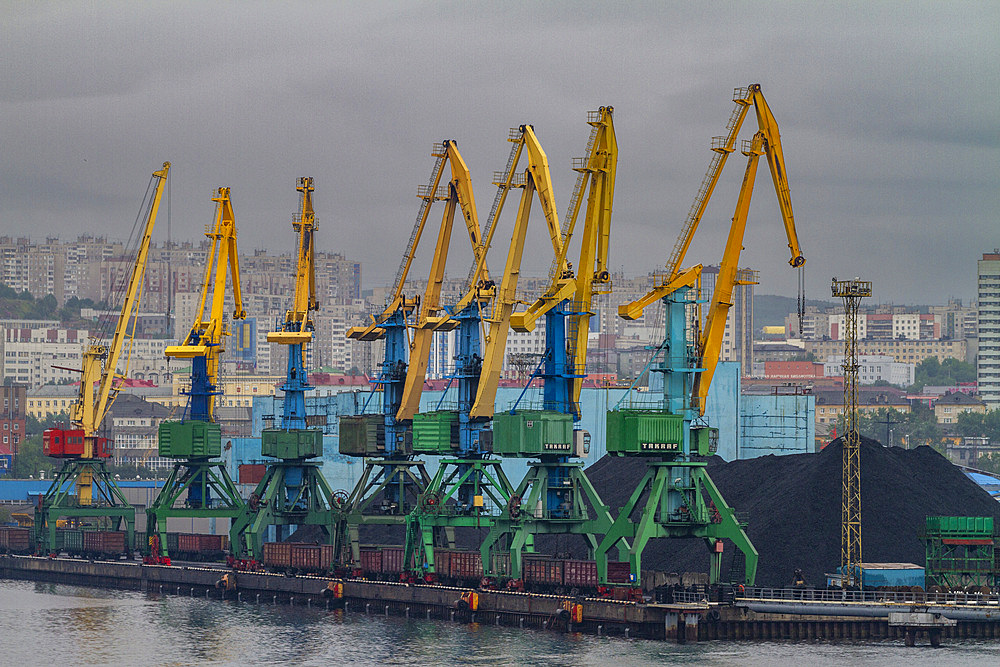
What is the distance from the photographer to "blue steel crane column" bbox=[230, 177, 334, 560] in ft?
387

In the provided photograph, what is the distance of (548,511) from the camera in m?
96.1

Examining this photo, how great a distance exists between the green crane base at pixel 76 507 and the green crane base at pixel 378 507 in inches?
1014

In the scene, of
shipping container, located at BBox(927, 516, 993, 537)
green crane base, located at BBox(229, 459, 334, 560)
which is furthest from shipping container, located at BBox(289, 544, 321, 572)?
shipping container, located at BBox(927, 516, 993, 537)

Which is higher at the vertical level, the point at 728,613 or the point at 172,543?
the point at 172,543

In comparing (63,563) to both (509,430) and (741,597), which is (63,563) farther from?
(741,597)

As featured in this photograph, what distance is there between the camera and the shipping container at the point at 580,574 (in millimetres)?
90938

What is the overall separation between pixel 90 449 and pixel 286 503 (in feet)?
83.3

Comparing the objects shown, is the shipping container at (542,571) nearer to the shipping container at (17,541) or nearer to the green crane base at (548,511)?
the green crane base at (548,511)

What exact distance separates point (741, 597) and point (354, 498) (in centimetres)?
3362

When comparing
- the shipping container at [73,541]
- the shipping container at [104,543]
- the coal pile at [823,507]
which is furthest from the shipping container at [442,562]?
the shipping container at [73,541]

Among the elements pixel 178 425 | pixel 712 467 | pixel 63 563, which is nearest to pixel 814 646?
pixel 712 467

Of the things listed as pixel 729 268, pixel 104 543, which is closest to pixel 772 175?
pixel 729 268

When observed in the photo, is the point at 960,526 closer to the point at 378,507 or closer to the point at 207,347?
the point at 378,507

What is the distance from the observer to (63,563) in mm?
129500
